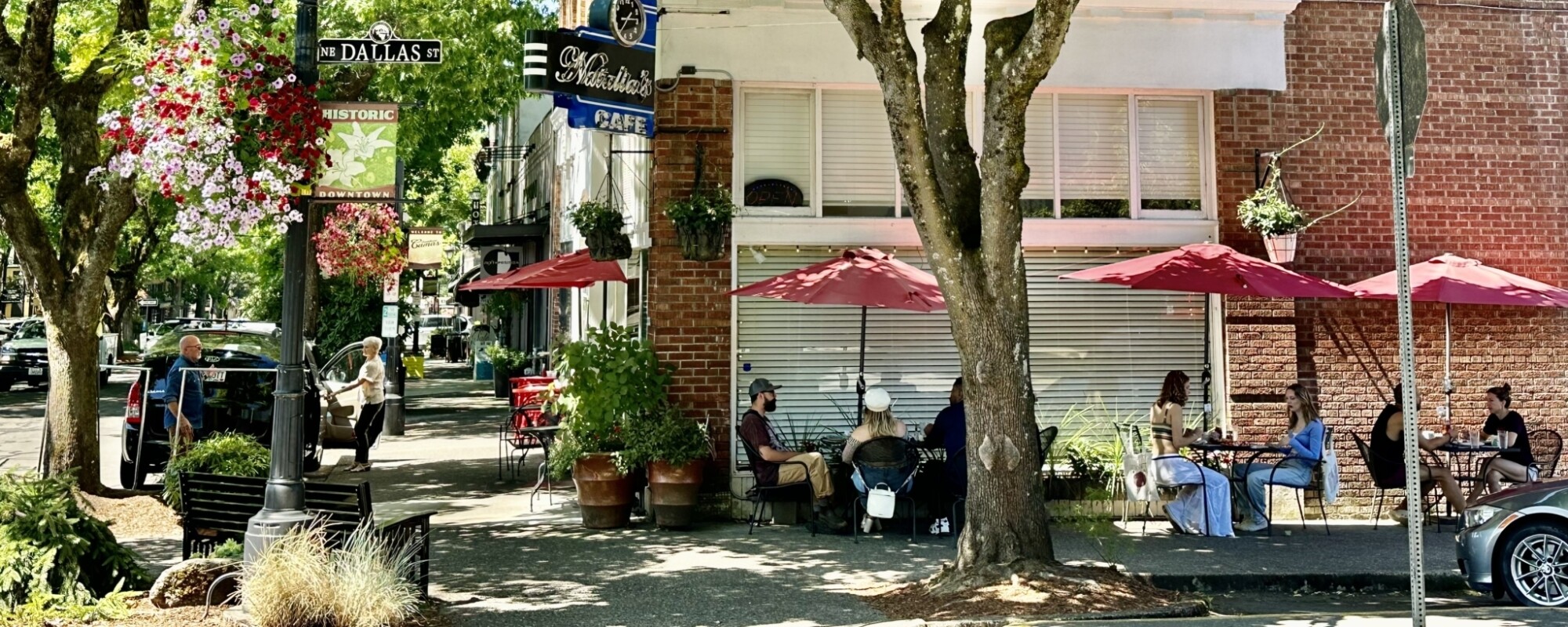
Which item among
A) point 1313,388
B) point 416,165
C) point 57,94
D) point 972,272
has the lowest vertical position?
point 1313,388

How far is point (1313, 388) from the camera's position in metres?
12.4

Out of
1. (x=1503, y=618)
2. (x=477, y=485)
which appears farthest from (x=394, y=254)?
(x=1503, y=618)

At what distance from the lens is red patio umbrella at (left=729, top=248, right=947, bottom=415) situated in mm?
10273

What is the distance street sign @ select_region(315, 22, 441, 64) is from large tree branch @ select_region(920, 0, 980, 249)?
132 inches

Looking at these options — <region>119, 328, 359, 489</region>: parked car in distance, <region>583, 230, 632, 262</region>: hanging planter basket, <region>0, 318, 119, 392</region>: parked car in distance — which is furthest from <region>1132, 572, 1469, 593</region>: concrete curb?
<region>0, 318, 119, 392</region>: parked car in distance

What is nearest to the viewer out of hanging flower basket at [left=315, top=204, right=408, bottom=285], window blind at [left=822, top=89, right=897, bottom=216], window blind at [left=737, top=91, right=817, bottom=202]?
window blind at [left=737, top=91, right=817, bottom=202]

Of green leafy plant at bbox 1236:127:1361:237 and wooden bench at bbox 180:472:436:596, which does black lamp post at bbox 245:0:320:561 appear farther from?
green leafy plant at bbox 1236:127:1361:237

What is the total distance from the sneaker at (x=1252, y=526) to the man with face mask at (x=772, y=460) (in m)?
3.53

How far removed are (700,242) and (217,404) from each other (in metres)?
5.77

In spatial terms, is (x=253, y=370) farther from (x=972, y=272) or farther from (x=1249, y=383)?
(x=1249, y=383)

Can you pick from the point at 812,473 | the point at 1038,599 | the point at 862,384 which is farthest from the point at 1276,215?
the point at 1038,599

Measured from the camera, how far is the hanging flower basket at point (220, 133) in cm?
720

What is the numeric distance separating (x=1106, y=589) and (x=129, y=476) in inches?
394

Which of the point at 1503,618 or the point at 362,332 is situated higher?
the point at 362,332
